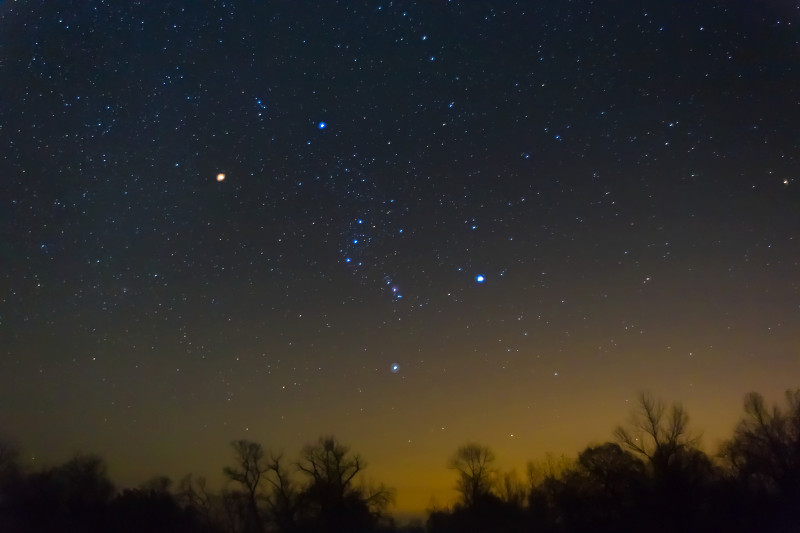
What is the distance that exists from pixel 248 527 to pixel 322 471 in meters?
7.08

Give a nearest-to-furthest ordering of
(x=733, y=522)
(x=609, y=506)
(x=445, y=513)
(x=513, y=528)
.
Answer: (x=733, y=522) < (x=609, y=506) < (x=513, y=528) < (x=445, y=513)

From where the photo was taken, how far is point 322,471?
181 feet

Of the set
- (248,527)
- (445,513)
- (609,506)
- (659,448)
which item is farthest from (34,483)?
(659,448)

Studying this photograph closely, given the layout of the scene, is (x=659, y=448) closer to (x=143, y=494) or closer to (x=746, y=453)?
(x=746, y=453)

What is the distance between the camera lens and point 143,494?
162ft

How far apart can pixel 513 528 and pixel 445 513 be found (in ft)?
21.2

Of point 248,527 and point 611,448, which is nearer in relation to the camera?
point 611,448

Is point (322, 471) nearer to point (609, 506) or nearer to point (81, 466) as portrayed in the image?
point (81, 466)

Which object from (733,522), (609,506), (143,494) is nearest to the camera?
(733,522)

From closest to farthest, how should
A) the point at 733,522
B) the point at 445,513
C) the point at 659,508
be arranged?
the point at 733,522 → the point at 659,508 → the point at 445,513

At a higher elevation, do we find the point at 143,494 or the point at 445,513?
the point at 143,494

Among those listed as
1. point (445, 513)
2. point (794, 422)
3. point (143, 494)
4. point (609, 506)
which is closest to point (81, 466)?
point (143, 494)

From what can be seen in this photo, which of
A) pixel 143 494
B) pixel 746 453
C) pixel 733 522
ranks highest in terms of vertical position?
pixel 143 494

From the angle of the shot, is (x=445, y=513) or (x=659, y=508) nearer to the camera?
(x=659, y=508)
